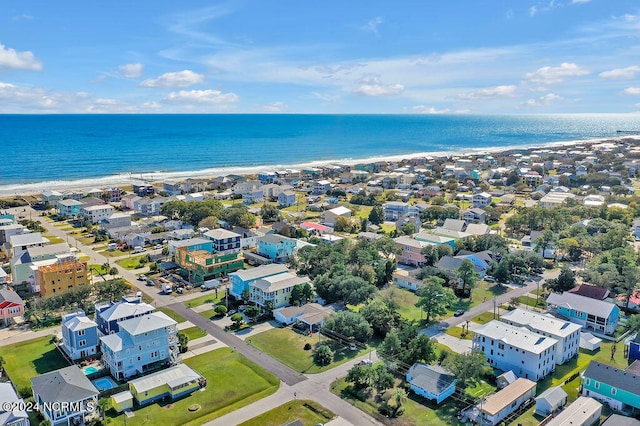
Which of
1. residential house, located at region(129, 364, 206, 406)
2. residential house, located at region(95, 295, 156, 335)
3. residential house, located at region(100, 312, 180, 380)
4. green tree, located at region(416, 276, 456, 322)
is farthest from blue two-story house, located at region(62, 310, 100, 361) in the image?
green tree, located at region(416, 276, 456, 322)

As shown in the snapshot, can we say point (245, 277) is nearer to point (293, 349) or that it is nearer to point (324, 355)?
point (293, 349)

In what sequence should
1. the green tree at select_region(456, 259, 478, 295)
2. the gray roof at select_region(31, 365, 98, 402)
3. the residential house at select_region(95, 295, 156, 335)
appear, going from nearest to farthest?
the gray roof at select_region(31, 365, 98, 402), the residential house at select_region(95, 295, 156, 335), the green tree at select_region(456, 259, 478, 295)

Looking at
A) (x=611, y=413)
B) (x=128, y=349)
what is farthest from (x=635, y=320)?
(x=128, y=349)

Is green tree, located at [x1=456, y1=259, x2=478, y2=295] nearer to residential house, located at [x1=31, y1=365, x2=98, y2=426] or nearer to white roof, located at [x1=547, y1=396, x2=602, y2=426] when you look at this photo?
white roof, located at [x1=547, y1=396, x2=602, y2=426]

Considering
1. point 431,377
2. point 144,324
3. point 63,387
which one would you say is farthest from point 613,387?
point 63,387

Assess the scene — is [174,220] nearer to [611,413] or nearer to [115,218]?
[115,218]

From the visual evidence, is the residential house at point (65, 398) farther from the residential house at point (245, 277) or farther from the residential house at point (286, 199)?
the residential house at point (286, 199)

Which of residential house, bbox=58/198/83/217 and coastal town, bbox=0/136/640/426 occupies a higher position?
residential house, bbox=58/198/83/217
